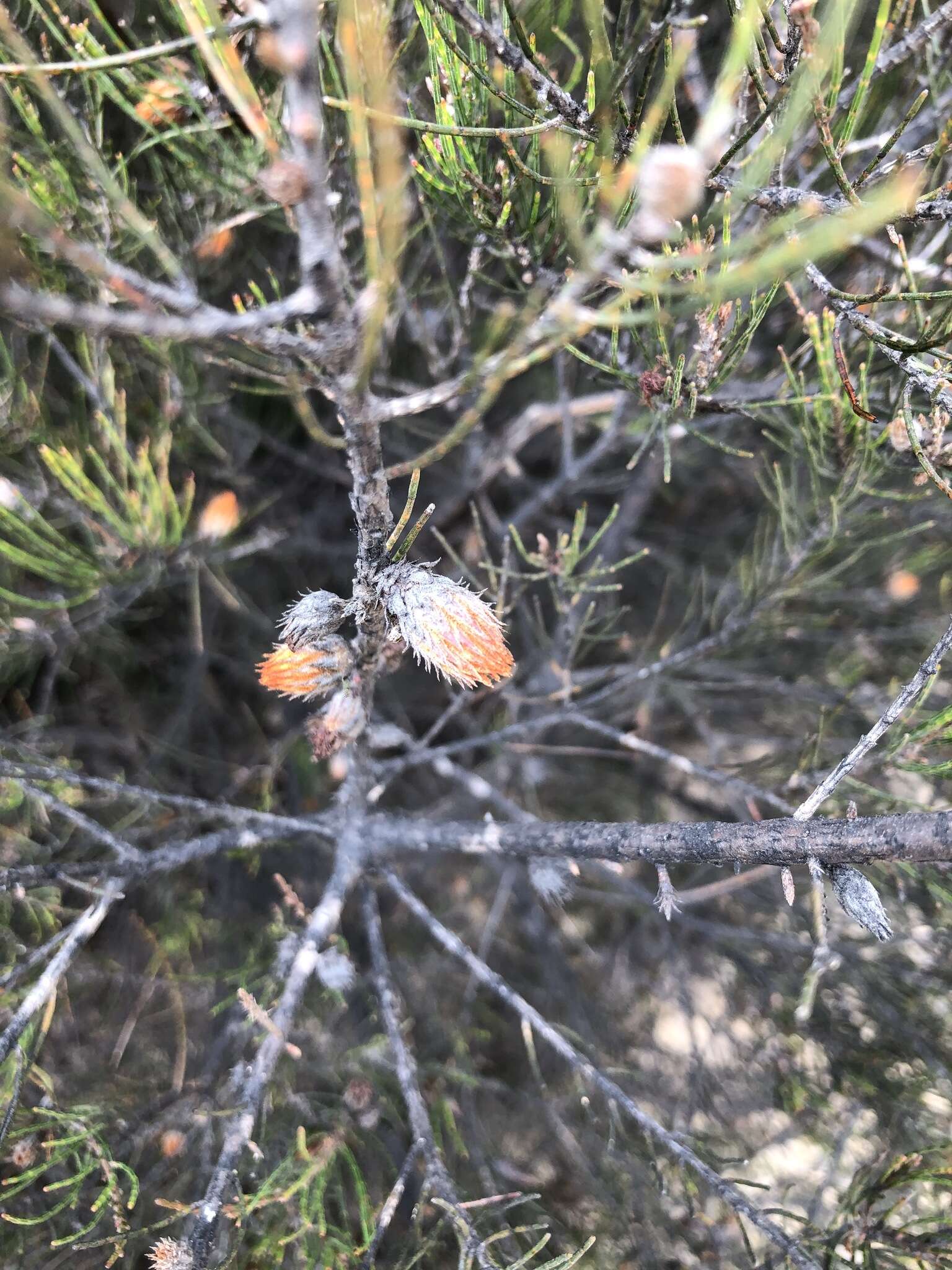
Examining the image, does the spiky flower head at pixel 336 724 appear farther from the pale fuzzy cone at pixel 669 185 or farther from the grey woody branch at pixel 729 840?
the pale fuzzy cone at pixel 669 185

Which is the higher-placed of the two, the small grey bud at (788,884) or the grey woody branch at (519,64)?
the grey woody branch at (519,64)

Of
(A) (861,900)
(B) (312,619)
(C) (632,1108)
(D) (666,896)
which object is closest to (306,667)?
(B) (312,619)

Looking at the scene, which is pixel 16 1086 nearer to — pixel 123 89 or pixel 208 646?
pixel 208 646

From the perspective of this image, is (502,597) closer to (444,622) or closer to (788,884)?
(444,622)

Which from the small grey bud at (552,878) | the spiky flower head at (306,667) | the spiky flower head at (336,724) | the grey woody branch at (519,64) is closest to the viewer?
the grey woody branch at (519,64)

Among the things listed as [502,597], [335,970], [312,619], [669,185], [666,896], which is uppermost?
[669,185]

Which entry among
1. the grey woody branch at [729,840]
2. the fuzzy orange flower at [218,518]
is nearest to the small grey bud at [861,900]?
the grey woody branch at [729,840]
